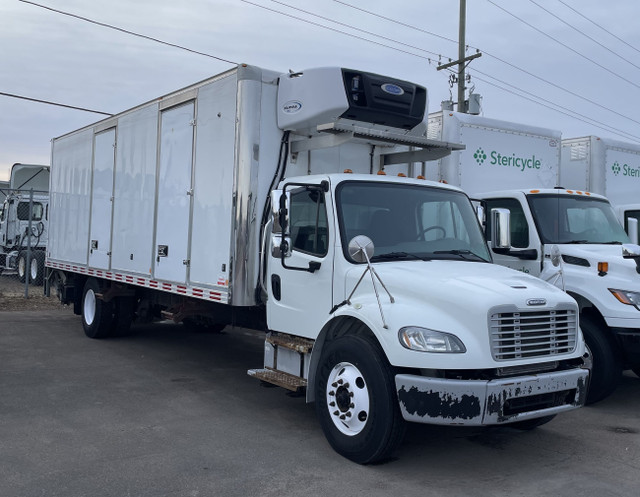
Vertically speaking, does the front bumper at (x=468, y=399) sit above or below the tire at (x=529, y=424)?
above

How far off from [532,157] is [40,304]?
37.2ft

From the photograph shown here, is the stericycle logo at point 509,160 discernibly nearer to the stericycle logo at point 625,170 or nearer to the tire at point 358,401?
the stericycle logo at point 625,170

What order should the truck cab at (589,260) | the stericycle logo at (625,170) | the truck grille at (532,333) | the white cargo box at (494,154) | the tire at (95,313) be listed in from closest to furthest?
the truck grille at (532,333)
the truck cab at (589,260)
the white cargo box at (494,154)
the tire at (95,313)
the stericycle logo at (625,170)

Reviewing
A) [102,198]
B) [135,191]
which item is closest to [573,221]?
[135,191]

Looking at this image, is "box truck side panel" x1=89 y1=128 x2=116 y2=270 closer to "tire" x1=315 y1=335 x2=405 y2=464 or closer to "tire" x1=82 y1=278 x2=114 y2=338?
"tire" x1=82 y1=278 x2=114 y2=338

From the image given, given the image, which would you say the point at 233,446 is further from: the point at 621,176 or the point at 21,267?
the point at 21,267

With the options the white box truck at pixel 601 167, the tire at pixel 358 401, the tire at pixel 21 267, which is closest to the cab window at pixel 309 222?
the tire at pixel 358 401

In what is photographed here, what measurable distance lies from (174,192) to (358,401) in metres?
4.12

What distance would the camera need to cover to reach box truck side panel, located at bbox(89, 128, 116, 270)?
32.8ft

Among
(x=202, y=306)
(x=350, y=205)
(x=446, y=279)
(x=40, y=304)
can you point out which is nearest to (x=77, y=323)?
(x=40, y=304)

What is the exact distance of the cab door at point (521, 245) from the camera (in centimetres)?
763

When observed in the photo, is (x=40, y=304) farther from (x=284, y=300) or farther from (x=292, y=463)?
(x=292, y=463)

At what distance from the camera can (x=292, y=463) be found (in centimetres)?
511

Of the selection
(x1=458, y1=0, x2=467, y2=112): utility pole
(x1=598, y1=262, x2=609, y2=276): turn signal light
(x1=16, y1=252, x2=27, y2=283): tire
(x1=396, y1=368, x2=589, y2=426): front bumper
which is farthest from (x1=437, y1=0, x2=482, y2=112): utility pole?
(x1=396, y1=368, x2=589, y2=426): front bumper
